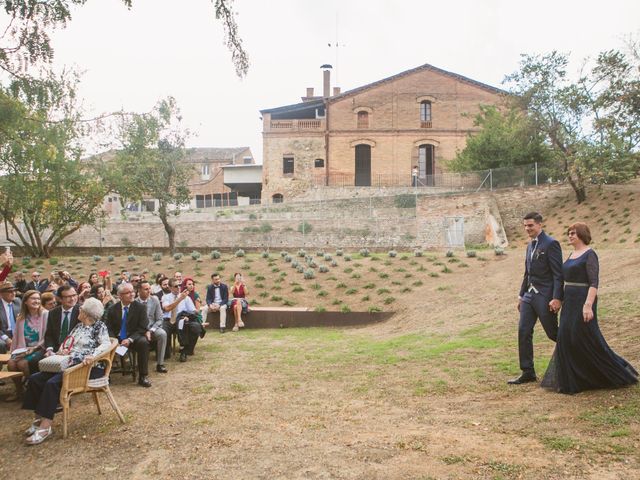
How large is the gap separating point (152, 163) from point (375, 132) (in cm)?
2192

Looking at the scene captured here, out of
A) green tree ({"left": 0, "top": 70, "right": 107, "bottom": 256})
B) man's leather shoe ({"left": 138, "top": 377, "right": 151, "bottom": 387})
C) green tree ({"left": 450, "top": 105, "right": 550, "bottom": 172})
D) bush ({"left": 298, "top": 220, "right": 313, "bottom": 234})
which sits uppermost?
green tree ({"left": 450, "top": 105, "right": 550, "bottom": 172})

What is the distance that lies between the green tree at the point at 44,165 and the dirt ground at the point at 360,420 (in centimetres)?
348

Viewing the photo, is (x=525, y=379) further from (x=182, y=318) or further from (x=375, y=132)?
(x=375, y=132)

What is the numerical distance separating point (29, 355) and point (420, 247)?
1899 cm

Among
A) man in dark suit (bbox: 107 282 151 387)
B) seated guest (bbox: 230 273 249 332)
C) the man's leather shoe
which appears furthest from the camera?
seated guest (bbox: 230 273 249 332)

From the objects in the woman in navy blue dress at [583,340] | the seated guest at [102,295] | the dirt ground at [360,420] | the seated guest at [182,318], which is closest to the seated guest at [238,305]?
the dirt ground at [360,420]

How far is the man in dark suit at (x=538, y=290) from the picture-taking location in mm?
6160

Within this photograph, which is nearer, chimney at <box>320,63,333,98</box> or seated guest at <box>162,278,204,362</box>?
seated guest at <box>162,278,204,362</box>

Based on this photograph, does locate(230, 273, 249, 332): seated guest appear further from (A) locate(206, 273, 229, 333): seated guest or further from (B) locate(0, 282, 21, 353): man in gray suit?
(B) locate(0, 282, 21, 353): man in gray suit

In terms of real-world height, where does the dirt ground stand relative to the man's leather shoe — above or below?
above

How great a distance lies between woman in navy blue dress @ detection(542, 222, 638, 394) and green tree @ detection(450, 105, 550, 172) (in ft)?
81.5

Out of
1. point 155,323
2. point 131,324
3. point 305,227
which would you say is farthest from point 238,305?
point 305,227

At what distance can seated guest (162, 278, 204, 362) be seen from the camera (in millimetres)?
9586

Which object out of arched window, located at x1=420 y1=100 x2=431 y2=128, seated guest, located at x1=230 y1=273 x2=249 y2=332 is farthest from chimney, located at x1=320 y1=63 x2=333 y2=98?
seated guest, located at x1=230 y1=273 x2=249 y2=332
